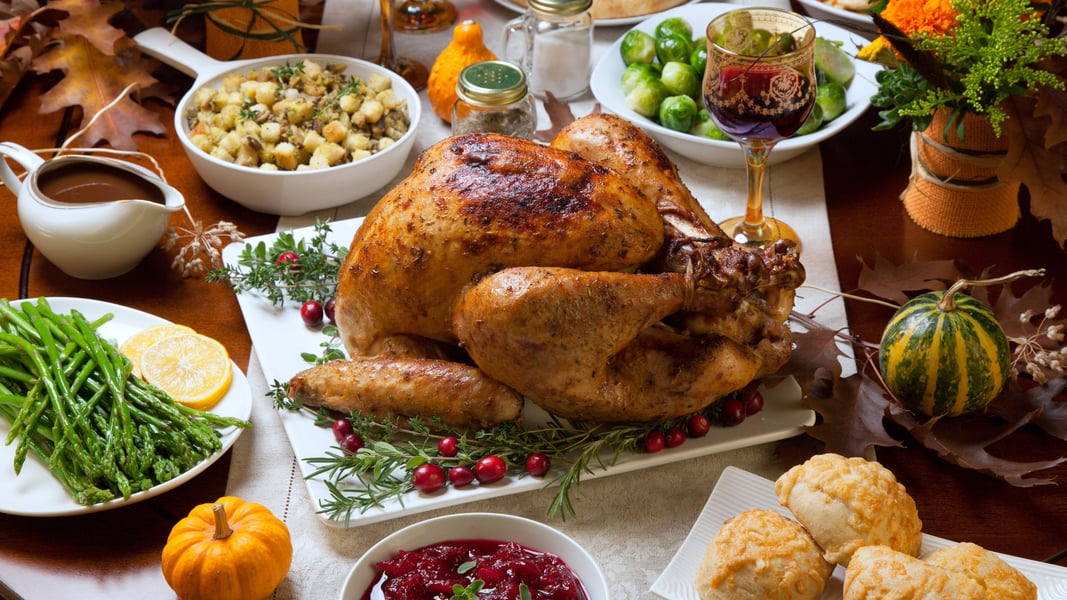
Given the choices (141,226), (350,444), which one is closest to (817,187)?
(350,444)

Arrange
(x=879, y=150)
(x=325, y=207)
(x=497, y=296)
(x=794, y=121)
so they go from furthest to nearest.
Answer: (x=879, y=150), (x=325, y=207), (x=794, y=121), (x=497, y=296)

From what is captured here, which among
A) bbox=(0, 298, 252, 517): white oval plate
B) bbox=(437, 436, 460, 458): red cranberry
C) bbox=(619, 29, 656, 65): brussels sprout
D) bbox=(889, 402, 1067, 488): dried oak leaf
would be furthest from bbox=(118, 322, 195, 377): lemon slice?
bbox=(619, 29, 656, 65): brussels sprout

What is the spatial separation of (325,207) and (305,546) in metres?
1.11

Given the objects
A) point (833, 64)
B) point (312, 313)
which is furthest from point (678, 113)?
point (312, 313)

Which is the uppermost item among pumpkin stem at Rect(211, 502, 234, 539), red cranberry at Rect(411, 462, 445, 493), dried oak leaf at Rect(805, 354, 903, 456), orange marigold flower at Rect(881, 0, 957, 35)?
orange marigold flower at Rect(881, 0, 957, 35)

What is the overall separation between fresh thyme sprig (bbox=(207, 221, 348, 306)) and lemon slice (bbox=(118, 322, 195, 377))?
9.2 inches

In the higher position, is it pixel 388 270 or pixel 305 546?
pixel 388 270

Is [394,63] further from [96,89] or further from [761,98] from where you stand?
[761,98]

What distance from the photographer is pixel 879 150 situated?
3.04 m

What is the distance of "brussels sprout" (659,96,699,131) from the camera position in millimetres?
2922

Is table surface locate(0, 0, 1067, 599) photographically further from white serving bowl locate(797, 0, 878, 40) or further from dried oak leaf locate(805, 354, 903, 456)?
white serving bowl locate(797, 0, 878, 40)

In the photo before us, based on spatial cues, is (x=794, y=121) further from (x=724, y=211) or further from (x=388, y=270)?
(x=388, y=270)

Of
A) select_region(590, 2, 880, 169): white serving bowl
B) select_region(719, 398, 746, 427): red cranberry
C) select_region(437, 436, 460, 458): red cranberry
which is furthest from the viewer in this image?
select_region(590, 2, 880, 169): white serving bowl

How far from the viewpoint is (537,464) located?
6.54 ft
